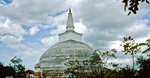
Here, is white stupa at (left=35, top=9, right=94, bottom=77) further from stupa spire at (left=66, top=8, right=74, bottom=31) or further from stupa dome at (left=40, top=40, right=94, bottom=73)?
stupa spire at (left=66, top=8, right=74, bottom=31)

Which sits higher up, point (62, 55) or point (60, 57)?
point (62, 55)

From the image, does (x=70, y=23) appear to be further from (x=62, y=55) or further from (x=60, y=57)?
(x=60, y=57)

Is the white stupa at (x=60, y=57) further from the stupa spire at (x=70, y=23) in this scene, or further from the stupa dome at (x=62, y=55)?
the stupa spire at (x=70, y=23)

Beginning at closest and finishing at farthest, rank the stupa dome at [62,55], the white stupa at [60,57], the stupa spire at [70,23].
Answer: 1. the white stupa at [60,57]
2. the stupa dome at [62,55]
3. the stupa spire at [70,23]

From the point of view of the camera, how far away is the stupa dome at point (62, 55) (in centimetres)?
5328

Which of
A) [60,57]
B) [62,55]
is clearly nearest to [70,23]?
[62,55]

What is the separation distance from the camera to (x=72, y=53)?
55125 millimetres

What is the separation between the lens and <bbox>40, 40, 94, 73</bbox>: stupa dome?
53.3m

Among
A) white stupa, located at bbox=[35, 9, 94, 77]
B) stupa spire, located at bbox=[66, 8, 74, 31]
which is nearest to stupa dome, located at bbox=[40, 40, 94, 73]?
white stupa, located at bbox=[35, 9, 94, 77]

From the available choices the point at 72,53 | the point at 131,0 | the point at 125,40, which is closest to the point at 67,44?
the point at 72,53

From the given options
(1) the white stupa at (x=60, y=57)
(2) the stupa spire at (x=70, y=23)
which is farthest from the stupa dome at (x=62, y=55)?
(2) the stupa spire at (x=70, y=23)

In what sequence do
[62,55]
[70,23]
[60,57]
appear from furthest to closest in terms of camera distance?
[70,23] → [62,55] → [60,57]

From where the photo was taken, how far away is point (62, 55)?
181ft

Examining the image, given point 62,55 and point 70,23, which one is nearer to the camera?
point 62,55
